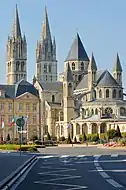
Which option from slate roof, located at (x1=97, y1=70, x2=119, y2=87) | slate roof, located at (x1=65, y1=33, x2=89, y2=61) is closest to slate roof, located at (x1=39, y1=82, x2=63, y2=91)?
slate roof, located at (x1=65, y1=33, x2=89, y2=61)

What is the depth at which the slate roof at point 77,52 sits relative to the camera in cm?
14475

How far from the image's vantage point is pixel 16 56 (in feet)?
490

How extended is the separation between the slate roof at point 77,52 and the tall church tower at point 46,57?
25.6 feet

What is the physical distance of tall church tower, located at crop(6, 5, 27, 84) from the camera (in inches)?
5812

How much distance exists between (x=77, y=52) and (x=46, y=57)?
37.2 ft

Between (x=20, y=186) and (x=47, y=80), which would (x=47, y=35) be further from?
(x=20, y=186)

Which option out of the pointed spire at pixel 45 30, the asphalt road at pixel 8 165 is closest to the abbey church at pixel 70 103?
the pointed spire at pixel 45 30

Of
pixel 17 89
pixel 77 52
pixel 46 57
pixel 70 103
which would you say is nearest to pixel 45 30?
pixel 46 57

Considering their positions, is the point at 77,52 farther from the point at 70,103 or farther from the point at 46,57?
the point at 70,103

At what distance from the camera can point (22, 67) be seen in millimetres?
147750

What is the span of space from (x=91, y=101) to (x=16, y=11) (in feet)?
139

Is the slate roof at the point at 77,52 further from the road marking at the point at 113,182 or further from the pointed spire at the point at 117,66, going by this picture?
the road marking at the point at 113,182

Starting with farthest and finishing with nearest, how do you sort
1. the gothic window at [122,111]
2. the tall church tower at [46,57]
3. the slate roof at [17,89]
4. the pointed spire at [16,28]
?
the tall church tower at [46,57] → the pointed spire at [16,28] → the slate roof at [17,89] → the gothic window at [122,111]

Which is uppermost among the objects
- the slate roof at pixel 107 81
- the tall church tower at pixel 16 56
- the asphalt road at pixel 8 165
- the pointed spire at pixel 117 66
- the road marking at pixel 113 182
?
the tall church tower at pixel 16 56
